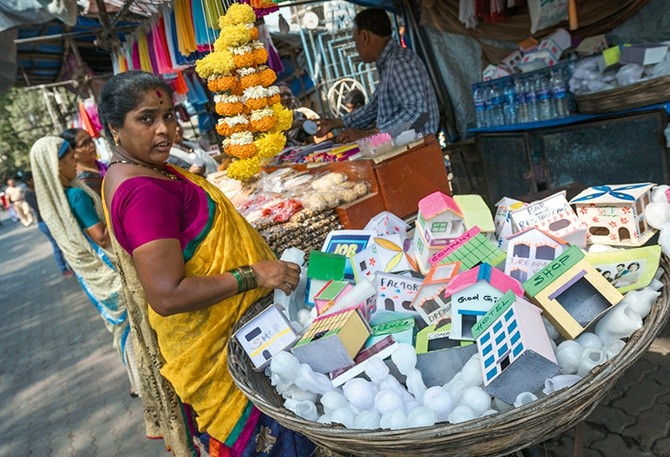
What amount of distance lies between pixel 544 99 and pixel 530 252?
320 centimetres

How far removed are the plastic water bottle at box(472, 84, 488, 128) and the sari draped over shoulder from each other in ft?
11.8

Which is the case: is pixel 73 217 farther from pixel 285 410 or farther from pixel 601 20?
pixel 601 20

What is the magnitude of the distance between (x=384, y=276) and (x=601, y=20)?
379 centimetres

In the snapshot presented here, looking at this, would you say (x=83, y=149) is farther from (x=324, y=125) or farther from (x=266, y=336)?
(x=266, y=336)

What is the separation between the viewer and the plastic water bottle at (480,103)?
4.66 metres

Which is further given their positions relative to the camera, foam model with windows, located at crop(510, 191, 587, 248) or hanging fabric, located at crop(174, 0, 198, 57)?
hanging fabric, located at crop(174, 0, 198, 57)

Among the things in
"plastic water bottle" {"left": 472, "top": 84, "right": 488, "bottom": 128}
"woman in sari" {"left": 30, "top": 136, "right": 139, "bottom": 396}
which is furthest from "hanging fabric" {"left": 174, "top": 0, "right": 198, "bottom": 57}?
"plastic water bottle" {"left": 472, "top": 84, "right": 488, "bottom": 128}

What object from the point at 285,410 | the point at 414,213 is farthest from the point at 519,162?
the point at 285,410

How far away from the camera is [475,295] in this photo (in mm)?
1188

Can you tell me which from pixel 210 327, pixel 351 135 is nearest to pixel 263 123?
pixel 351 135

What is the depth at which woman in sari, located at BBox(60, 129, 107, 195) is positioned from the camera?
3.11 m

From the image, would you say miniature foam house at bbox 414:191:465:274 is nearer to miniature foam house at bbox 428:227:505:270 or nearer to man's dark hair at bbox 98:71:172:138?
miniature foam house at bbox 428:227:505:270

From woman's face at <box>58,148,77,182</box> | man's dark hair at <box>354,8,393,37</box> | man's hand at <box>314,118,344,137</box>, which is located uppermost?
man's dark hair at <box>354,8,393,37</box>

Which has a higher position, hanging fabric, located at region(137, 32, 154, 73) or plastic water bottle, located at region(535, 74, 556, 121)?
hanging fabric, located at region(137, 32, 154, 73)
